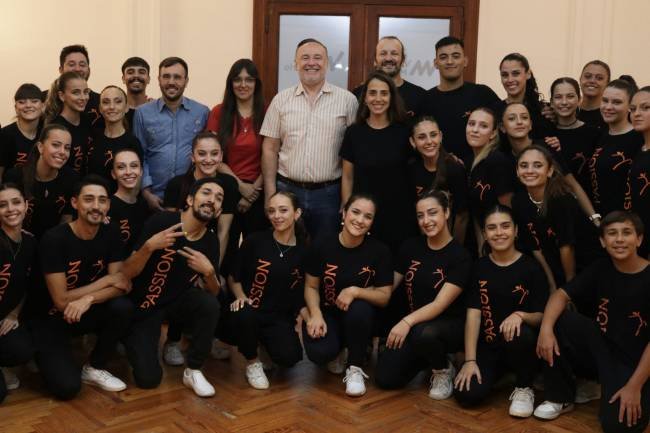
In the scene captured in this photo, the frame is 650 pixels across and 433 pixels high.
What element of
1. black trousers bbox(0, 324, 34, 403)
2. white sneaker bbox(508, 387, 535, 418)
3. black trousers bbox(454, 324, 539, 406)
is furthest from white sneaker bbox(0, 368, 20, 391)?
white sneaker bbox(508, 387, 535, 418)

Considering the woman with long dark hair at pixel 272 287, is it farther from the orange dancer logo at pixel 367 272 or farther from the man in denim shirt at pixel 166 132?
the man in denim shirt at pixel 166 132

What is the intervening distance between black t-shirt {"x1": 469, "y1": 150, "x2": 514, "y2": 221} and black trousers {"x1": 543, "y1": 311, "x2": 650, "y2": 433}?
68 cm

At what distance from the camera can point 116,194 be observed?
11.8 ft

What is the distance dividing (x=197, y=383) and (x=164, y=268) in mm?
584

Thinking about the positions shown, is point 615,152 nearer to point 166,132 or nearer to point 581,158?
point 581,158

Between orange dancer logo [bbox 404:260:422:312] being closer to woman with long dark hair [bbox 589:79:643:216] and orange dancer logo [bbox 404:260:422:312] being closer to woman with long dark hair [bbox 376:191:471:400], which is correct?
woman with long dark hair [bbox 376:191:471:400]

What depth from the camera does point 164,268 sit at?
3408 millimetres

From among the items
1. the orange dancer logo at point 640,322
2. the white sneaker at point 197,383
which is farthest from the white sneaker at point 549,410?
the white sneaker at point 197,383

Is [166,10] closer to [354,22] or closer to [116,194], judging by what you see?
[354,22]

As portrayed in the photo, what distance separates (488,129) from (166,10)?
366cm

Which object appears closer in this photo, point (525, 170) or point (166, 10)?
point (525, 170)

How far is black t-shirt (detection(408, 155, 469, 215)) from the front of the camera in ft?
11.7

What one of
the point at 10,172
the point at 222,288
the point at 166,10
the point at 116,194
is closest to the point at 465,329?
the point at 222,288

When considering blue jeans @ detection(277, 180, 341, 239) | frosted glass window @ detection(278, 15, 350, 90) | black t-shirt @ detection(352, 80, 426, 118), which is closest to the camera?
blue jeans @ detection(277, 180, 341, 239)
